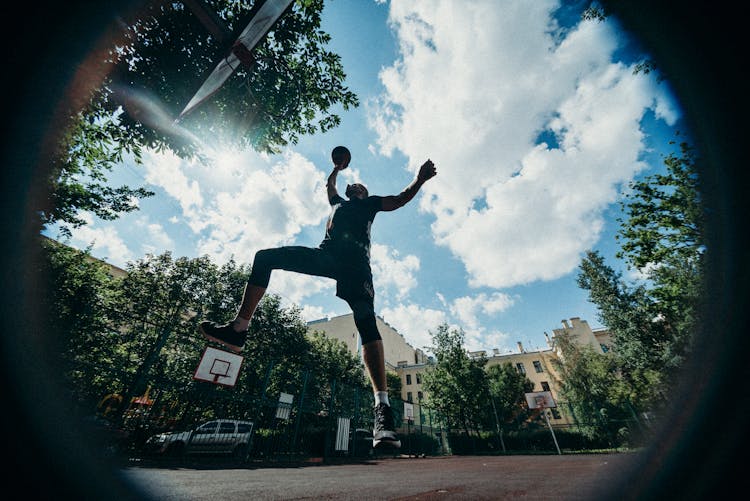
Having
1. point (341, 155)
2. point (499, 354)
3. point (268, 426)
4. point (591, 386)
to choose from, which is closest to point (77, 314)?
point (268, 426)

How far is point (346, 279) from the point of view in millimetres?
2430

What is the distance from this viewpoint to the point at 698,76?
4.04 m

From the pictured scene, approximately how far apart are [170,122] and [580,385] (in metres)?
37.6

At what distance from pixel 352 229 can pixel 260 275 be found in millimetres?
931

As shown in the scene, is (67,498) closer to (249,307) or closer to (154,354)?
(249,307)

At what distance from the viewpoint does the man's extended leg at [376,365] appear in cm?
223

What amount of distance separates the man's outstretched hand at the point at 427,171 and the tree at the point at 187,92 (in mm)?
4845

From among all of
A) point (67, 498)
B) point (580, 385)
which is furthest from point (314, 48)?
point (580, 385)

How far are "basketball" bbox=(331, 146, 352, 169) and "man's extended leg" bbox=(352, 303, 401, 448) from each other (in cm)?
193

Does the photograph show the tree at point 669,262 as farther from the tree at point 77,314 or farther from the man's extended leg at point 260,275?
the tree at point 77,314

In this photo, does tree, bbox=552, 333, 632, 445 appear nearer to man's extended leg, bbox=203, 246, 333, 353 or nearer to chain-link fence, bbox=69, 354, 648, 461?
chain-link fence, bbox=69, 354, 648, 461

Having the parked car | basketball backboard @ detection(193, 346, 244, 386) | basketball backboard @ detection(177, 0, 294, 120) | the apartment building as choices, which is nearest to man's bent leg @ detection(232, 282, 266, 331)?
basketball backboard @ detection(177, 0, 294, 120)

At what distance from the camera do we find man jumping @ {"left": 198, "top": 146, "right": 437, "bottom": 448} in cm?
226

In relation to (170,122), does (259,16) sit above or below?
below
